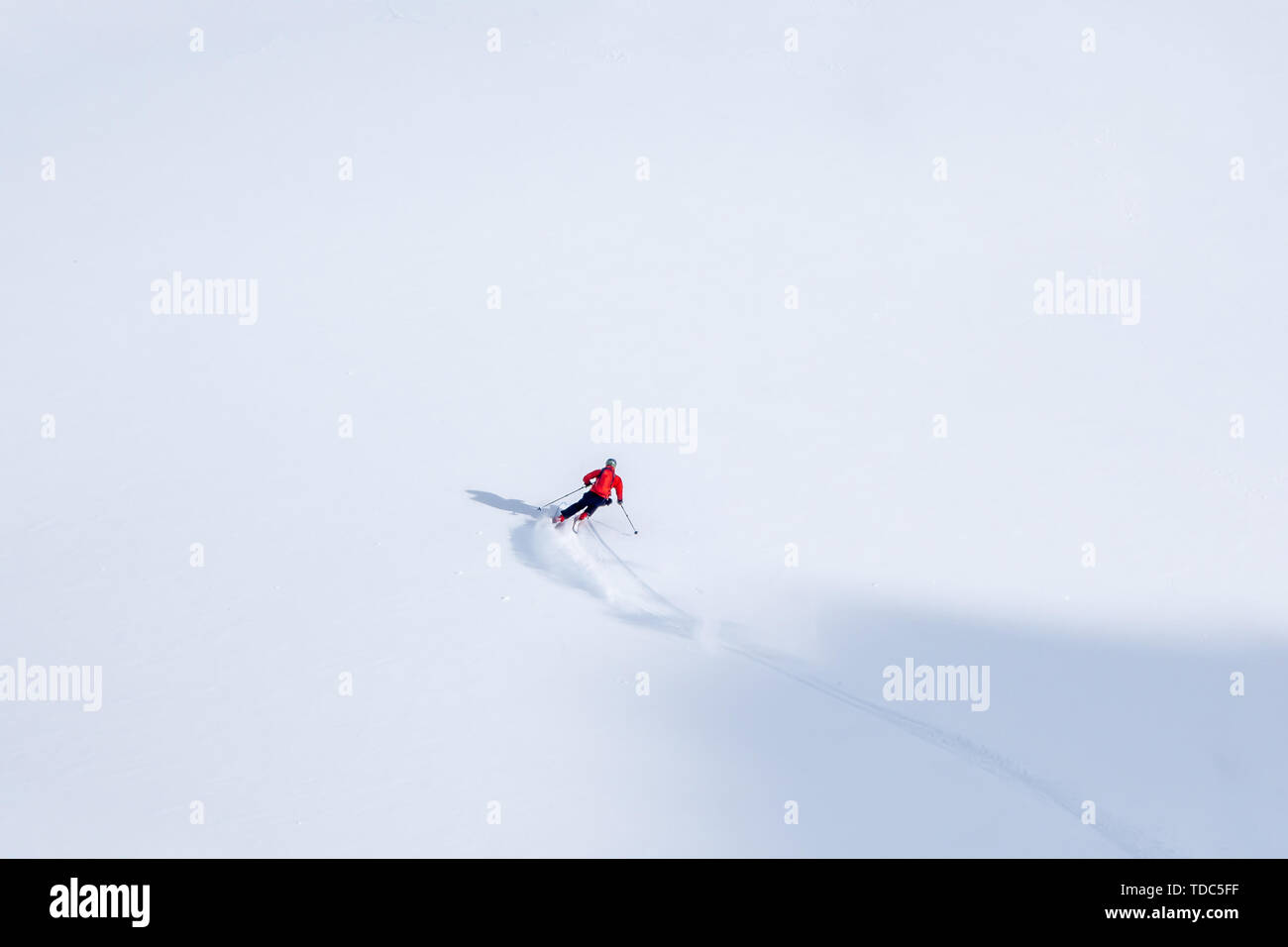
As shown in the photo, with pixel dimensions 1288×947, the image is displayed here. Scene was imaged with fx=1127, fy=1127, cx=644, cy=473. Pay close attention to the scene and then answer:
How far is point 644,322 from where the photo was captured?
940 inches

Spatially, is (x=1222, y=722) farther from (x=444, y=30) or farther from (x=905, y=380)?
(x=444, y=30)

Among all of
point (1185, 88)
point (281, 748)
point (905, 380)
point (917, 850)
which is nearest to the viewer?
point (917, 850)

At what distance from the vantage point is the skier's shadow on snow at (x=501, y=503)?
17.0 metres

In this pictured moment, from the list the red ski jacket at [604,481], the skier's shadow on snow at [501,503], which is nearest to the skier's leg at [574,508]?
the red ski jacket at [604,481]

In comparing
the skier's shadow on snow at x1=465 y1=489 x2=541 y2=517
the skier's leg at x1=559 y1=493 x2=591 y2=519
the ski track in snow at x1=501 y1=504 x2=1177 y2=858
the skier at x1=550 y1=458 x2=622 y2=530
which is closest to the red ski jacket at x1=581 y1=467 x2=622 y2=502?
the skier at x1=550 y1=458 x2=622 y2=530

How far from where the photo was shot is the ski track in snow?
1238 cm

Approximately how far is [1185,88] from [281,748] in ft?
98.4

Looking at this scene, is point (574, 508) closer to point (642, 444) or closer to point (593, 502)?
point (593, 502)

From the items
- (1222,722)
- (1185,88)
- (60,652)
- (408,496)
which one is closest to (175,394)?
(408,496)

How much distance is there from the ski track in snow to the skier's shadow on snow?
0.31 meters

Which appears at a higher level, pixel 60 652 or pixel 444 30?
pixel 444 30

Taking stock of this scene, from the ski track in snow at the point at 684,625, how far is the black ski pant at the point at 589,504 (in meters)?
0.33

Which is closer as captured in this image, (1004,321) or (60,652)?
(60,652)

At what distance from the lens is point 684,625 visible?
14.8m
